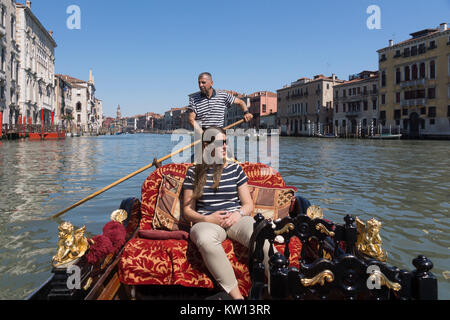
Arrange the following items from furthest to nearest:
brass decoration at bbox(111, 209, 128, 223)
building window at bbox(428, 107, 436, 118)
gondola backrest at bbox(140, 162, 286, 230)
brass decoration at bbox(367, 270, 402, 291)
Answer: building window at bbox(428, 107, 436, 118) < gondola backrest at bbox(140, 162, 286, 230) < brass decoration at bbox(111, 209, 128, 223) < brass decoration at bbox(367, 270, 402, 291)

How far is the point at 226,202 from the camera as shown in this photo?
209cm

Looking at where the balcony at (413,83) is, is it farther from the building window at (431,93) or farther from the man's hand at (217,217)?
the man's hand at (217,217)

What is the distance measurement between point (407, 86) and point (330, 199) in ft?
90.3

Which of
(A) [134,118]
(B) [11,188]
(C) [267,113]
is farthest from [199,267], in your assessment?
(A) [134,118]

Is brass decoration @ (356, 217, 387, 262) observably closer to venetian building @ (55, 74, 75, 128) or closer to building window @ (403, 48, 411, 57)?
building window @ (403, 48, 411, 57)

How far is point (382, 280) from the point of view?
1300 mm

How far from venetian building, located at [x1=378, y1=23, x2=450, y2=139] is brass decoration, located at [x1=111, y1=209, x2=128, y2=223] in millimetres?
28571

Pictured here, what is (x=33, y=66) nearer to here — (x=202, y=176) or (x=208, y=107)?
(x=208, y=107)

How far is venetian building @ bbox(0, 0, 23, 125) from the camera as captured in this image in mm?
21547

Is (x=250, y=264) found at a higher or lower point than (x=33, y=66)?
lower

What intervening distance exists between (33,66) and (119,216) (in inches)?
1218

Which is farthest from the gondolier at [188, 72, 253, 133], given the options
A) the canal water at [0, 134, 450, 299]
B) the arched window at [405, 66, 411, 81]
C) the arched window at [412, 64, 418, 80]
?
the arched window at [405, 66, 411, 81]

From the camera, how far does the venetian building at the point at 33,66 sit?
82.3 feet

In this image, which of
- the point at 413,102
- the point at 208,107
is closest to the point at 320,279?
the point at 208,107
